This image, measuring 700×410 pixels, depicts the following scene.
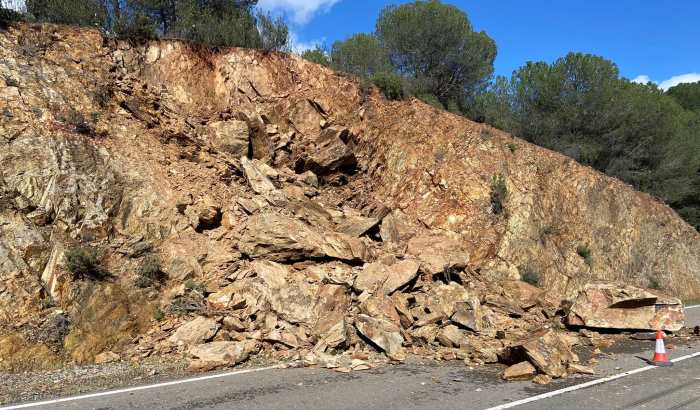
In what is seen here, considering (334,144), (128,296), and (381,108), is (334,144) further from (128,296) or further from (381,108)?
(128,296)

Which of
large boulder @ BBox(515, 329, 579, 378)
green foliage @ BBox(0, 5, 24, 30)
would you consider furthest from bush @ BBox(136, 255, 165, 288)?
green foliage @ BBox(0, 5, 24, 30)

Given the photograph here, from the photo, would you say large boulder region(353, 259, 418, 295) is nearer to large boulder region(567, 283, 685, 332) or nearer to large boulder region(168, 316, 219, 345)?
large boulder region(168, 316, 219, 345)

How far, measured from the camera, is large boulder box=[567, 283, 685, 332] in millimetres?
10945

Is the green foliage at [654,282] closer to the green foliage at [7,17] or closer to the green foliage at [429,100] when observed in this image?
the green foliage at [429,100]

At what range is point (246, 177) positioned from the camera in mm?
13562

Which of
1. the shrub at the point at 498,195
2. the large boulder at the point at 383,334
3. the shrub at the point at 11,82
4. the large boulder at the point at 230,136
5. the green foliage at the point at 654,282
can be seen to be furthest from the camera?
the green foliage at the point at 654,282

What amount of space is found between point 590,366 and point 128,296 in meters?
8.67

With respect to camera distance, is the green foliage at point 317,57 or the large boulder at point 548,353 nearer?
the large boulder at point 548,353

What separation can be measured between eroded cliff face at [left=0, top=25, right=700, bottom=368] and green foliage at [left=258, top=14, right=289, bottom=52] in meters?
0.82

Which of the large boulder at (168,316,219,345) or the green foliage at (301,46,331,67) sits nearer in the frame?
the large boulder at (168,316,219,345)

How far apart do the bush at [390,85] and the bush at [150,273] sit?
12026 millimetres

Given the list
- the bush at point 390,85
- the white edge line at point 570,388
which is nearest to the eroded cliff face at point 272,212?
the bush at point 390,85

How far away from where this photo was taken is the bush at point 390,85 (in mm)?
19078

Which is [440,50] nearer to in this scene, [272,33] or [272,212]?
[272,33]
